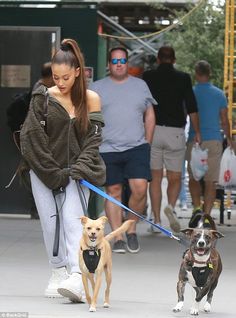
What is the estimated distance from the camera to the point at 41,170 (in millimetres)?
7281

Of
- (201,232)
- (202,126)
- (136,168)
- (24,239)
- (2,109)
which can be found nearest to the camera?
(201,232)

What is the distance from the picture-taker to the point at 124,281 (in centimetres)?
875

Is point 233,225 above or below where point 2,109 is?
below

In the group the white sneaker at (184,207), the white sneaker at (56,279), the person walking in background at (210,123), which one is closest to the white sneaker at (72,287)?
the white sneaker at (56,279)

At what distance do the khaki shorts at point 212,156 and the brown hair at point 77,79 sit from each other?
194 inches

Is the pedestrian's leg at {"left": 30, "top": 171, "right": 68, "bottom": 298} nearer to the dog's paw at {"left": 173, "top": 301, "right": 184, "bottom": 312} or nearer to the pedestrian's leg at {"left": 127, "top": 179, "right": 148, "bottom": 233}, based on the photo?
the dog's paw at {"left": 173, "top": 301, "right": 184, "bottom": 312}

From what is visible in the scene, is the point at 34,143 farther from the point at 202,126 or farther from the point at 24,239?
the point at 202,126

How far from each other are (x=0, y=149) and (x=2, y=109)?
52 centimetres

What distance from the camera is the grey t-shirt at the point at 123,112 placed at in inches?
397

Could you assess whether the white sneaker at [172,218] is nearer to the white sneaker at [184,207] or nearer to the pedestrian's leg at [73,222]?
the pedestrian's leg at [73,222]

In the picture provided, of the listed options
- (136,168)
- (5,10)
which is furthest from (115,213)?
(5,10)

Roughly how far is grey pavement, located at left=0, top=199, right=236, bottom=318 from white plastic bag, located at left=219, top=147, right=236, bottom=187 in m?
0.86

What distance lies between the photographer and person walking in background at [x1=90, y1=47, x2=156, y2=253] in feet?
33.1

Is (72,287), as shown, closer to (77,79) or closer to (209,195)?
(77,79)
